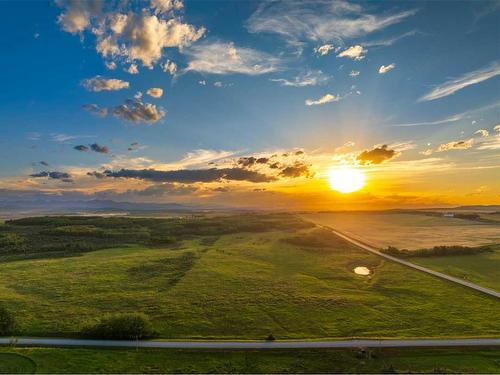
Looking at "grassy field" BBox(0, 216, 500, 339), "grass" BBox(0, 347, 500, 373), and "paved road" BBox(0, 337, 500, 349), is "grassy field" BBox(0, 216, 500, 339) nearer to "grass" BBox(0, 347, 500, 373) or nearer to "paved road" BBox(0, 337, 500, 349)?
"paved road" BBox(0, 337, 500, 349)

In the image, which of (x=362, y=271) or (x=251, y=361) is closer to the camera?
(x=251, y=361)

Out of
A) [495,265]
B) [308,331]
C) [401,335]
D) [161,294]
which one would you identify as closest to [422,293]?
[401,335]

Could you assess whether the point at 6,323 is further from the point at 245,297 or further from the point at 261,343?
the point at 261,343

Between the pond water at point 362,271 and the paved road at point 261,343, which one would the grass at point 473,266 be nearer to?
the pond water at point 362,271

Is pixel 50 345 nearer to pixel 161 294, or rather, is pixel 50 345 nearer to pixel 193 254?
pixel 161 294

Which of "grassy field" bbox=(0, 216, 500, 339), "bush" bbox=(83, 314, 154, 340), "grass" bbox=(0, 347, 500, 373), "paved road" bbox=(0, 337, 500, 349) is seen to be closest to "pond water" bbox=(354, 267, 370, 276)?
"grassy field" bbox=(0, 216, 500, 339)

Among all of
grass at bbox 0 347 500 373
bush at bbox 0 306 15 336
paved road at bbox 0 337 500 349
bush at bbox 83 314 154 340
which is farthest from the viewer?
bush at bbox 0 306 15 336

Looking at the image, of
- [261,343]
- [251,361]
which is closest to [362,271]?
[261,343]
